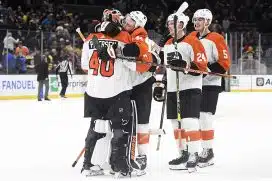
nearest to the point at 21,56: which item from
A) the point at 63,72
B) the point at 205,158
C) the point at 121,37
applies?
the point at 63,72

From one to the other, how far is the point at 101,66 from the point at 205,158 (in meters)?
1.47

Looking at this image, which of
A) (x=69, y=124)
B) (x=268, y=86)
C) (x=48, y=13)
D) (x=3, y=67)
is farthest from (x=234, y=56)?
(x=69, y=124)

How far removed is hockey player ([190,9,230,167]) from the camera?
5.84 m

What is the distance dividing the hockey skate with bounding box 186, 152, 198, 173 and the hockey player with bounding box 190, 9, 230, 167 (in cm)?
41

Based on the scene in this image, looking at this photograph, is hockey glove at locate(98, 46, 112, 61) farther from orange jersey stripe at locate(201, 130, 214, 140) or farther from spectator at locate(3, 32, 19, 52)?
spectator at locate(3, 32, 19, 52)

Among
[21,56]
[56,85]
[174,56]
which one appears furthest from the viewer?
[56,85]

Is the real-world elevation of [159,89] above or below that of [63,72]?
below

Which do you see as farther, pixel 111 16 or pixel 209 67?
pixel 209 67

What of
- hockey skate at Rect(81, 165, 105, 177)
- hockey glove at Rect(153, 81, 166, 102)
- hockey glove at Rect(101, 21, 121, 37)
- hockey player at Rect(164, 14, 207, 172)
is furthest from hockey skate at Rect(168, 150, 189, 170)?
hockey glove at Rect(101, 21, 121, 37)

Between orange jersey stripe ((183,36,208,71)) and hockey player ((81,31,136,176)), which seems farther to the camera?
orange jersey stripe ((183,36,208,71))

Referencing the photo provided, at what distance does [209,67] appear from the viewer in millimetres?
5879

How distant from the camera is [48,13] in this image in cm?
2219

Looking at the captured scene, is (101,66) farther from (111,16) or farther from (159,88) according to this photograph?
(159,88)

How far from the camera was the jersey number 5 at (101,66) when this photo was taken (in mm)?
5012
